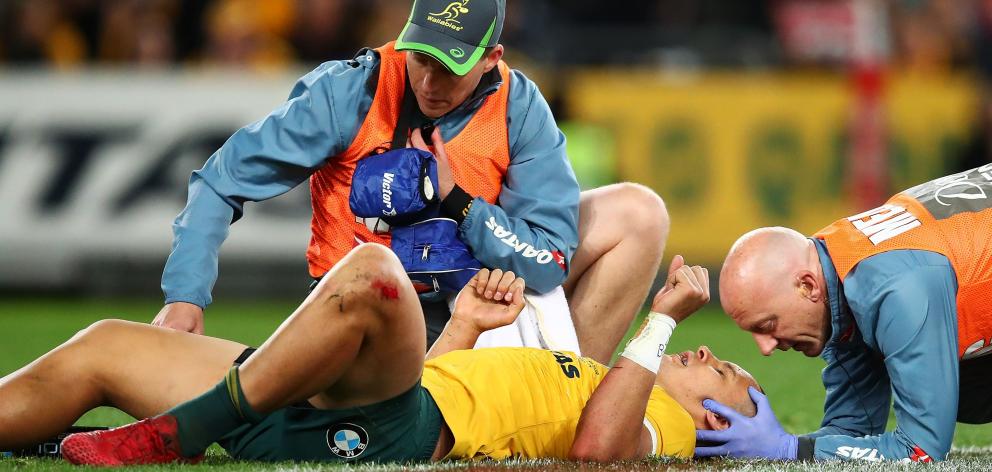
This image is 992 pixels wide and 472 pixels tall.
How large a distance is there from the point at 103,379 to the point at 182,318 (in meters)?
0.46

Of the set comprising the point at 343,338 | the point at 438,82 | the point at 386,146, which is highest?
the point at 438,82

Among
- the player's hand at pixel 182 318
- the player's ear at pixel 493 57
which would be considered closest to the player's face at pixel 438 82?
the player's ear at pixel 493 57

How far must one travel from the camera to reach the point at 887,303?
12.8ft

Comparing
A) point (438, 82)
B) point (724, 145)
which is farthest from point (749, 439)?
point (724, 145)

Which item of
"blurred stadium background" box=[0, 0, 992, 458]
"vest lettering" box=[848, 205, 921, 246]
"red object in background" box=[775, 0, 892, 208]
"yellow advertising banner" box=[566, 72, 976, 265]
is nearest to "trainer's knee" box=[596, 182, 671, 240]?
"vest lettering" box=[848, 205, 921, 246]

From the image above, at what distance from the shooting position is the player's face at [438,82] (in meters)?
4.55

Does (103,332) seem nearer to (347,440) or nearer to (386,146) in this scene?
(347,440)

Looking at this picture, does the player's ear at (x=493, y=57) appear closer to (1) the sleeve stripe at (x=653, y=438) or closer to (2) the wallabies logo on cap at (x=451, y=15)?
(2) the wallabies logo on cap at (x=451, y=15)

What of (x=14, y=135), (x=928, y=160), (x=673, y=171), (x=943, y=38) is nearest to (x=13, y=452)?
(x=14, y=135)

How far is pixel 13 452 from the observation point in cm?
381

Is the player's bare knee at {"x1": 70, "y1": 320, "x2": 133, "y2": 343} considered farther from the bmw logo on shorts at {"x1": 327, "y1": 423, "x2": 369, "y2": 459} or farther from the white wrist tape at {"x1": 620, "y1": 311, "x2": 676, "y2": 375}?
the white wrist tape at {"x1": 620, "y1": 311, "x2": 676, "y2": 375}

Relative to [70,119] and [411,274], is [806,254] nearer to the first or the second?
[411,274]

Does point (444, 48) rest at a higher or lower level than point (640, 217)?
higher

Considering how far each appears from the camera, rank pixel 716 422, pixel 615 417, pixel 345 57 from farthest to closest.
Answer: pixel 345 57, pixel 716 422, pixel 615 417
